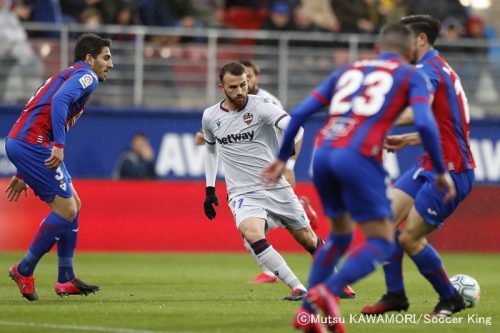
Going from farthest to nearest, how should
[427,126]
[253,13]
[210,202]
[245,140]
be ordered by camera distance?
[253,13]
[210,202]
[245,140]
[427,126]

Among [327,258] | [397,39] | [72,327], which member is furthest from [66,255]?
[397,39]

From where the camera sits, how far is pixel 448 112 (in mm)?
9164

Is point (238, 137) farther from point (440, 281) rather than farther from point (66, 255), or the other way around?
point (440, 281)

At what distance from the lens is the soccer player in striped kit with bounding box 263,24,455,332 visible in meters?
7.46

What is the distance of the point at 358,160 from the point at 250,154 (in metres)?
3.58

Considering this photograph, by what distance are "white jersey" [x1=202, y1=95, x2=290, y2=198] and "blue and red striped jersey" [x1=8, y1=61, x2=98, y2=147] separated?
4.18 feet

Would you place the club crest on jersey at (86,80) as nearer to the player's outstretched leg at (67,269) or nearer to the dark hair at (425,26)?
the player's outstretched leg at (67,269)

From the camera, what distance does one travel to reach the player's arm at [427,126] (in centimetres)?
760

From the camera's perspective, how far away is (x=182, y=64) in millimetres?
21688

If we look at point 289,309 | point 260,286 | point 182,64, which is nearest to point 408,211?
point 289,309

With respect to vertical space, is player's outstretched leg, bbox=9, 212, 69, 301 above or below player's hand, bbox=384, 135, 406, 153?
below

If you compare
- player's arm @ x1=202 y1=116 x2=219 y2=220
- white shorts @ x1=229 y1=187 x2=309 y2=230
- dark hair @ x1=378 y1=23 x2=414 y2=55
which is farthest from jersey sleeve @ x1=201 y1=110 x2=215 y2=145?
dark hair @ x1=378 y1=23 x2=414 y2=55

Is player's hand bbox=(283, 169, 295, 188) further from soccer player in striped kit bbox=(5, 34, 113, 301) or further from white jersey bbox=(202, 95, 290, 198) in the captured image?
soccer player in striped kit bbox=(5, 34, 113, 301)

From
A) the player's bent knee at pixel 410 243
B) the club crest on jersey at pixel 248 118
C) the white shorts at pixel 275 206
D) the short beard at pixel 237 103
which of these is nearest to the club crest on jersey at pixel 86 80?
the short beard at pixel 237 103
